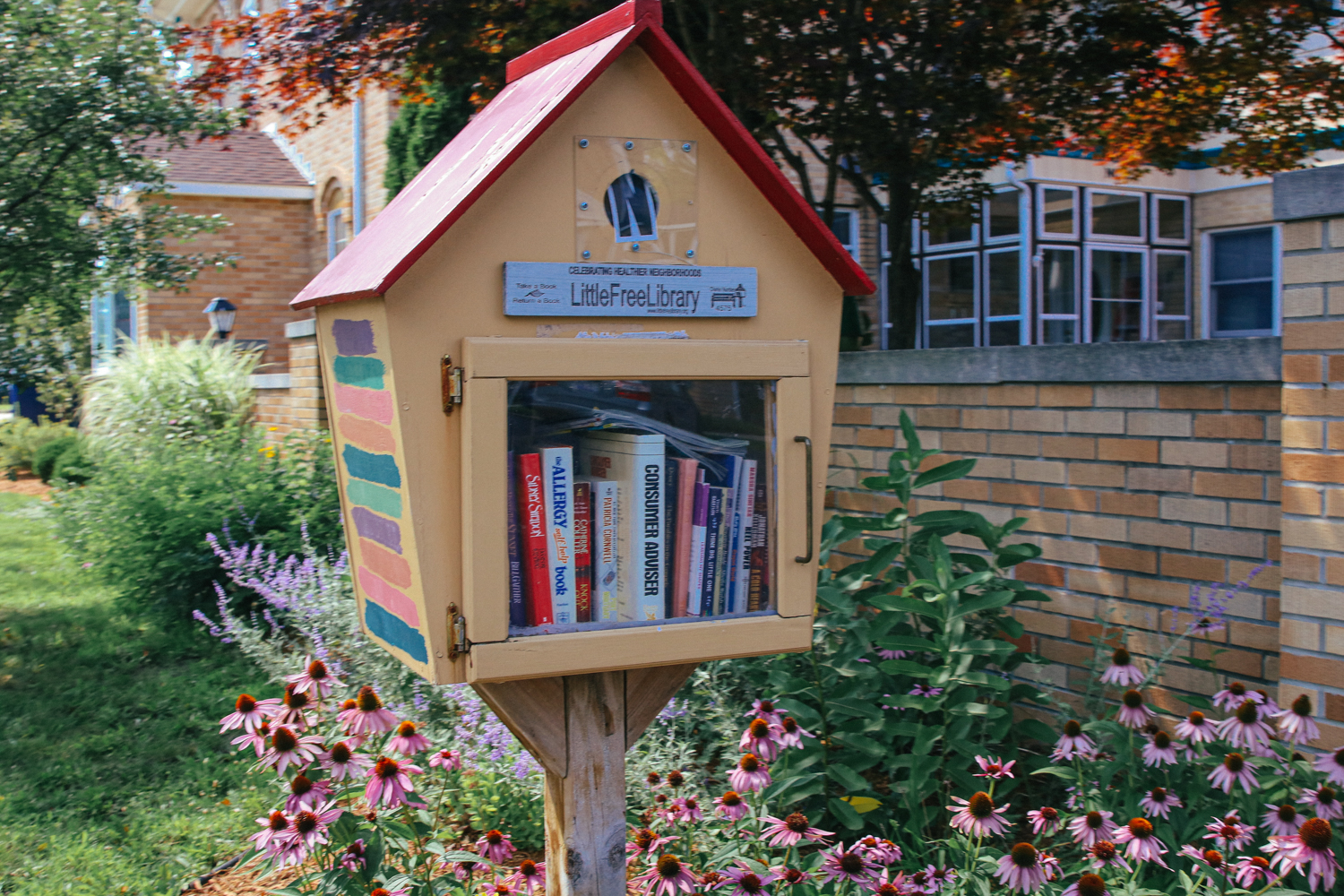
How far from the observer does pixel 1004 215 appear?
13758mm

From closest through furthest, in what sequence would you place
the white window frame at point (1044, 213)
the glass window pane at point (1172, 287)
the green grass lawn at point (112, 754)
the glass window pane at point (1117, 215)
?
the green grass lawn at point (112, 754) < the white window frame at point (1044, 213) < the glass window pane at point (1117, 215) < the glass window pane at point (1172, 287)

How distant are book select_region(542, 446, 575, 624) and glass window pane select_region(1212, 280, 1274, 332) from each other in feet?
47.8

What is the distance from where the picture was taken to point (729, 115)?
6.08 ft

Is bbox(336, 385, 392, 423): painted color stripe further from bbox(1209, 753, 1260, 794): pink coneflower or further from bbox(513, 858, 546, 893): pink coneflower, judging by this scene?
bbox(1209, 753, 1260, 794): pink coneflower

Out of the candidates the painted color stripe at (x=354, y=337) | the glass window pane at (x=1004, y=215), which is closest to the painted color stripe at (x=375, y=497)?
the painted color stripe at (x=354, y=337)

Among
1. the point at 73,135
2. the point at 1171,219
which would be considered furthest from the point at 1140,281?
the point at 73,135

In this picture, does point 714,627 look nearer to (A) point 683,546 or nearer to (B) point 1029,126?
(A) point 683,546

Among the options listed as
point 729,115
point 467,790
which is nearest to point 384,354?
point 729,115

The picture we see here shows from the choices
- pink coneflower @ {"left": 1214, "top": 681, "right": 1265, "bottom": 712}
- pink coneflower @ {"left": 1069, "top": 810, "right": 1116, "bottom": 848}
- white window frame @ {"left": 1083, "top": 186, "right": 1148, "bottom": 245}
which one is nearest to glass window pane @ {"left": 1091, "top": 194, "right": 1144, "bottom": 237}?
white window frame @ {"left": 1083, "top": 186, "right": 1148, "bottom": 245}

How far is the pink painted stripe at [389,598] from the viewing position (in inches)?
71.5

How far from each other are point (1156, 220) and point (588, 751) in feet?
48.1

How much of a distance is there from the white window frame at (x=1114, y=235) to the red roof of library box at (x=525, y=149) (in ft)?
42.9

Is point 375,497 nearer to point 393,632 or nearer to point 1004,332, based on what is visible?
point 393,632

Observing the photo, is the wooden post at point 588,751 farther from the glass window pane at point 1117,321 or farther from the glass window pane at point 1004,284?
the glass window pane at point 1117,321
